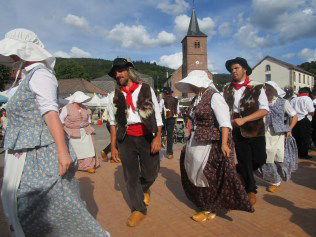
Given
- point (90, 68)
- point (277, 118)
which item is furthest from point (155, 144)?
point (90, 68)

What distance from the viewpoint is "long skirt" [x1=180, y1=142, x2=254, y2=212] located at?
3.94m

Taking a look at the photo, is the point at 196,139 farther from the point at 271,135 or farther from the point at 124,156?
the point at 271,135

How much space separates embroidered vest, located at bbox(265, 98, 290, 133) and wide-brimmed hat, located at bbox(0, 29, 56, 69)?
13.8ft

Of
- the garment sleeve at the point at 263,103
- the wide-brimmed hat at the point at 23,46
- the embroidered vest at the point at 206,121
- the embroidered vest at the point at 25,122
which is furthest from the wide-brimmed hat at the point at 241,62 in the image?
the embroidered vest at the point at 25,122

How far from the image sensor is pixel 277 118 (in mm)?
5652

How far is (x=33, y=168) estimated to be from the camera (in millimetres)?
2574

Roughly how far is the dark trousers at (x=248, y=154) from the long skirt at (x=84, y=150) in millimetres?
4189

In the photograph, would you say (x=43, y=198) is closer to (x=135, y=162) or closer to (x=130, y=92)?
(x=135, y=162)

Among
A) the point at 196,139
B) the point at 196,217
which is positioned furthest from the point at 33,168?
the point at 196,217

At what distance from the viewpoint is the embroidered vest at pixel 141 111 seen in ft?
13.6

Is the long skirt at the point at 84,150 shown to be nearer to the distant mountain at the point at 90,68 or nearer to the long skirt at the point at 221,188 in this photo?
the long skirt at the point at 221,188

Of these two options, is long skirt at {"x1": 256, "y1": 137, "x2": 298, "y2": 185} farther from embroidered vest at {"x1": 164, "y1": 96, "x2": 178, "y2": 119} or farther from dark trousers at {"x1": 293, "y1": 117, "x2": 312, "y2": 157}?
embroidered vest at {"x1": 164, "y1": 96, "x2": 178, "y2": 119}

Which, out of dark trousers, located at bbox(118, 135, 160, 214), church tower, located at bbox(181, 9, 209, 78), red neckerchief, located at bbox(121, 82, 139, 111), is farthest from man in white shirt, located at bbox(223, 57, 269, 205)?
church tower, located at bbox(181, 9, 209, 78)

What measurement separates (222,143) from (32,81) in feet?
7.65
